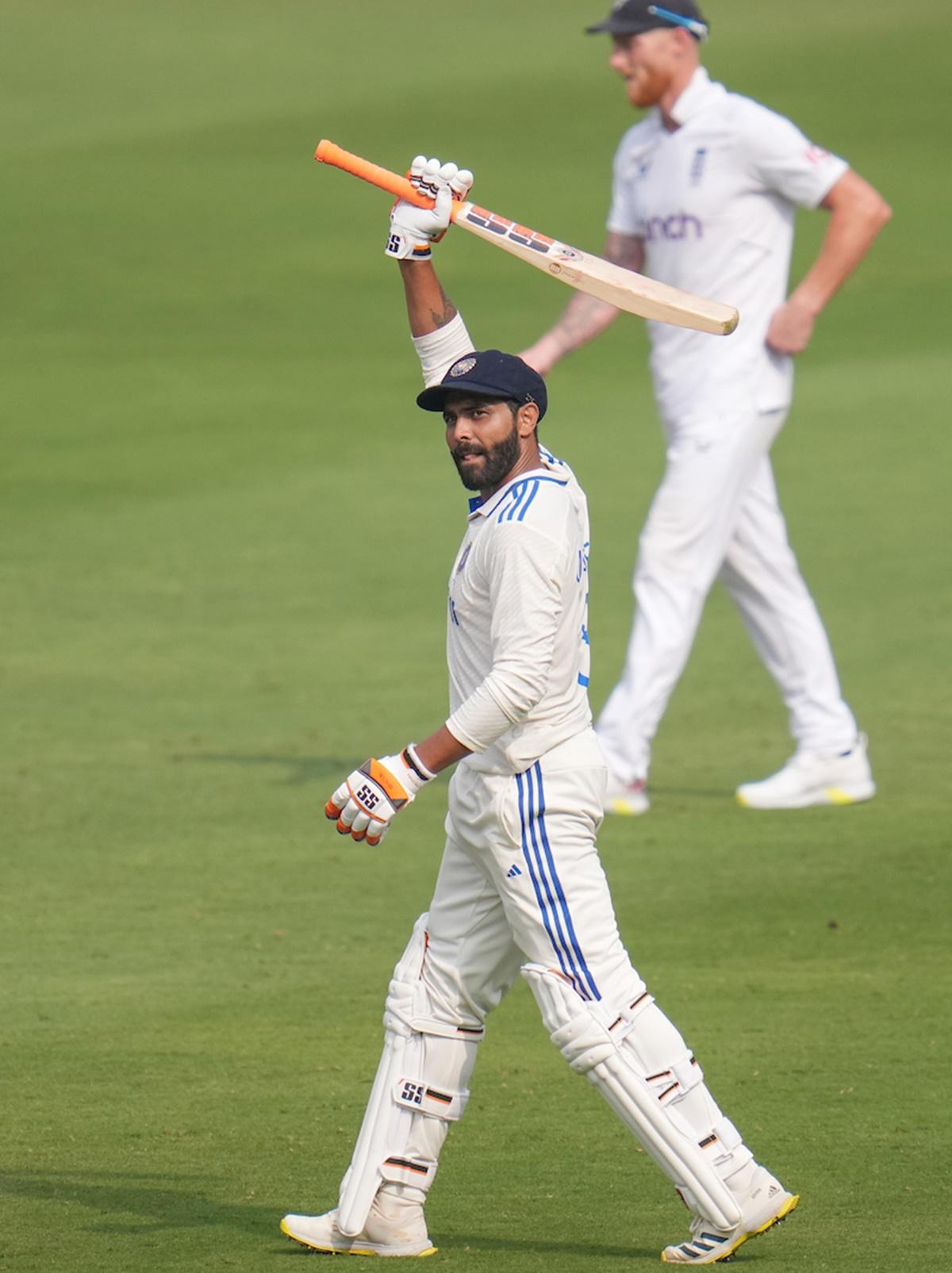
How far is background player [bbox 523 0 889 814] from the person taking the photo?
31.5ft

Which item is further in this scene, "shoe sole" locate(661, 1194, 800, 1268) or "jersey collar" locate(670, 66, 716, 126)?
"jersey collar" locate(670, 66, 716, 126)

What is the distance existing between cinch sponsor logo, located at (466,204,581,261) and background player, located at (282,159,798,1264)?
53 cm

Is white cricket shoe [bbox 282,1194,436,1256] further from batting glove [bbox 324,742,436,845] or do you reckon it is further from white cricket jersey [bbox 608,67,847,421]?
white cricket jersey [bbox 608,67,847,421]

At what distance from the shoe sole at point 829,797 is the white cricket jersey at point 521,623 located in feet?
14.2

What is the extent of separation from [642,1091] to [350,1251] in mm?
798

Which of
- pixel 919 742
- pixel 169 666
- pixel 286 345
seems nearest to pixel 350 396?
pixel 286 345

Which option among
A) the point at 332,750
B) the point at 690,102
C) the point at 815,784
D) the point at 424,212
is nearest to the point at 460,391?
the point at 424,212

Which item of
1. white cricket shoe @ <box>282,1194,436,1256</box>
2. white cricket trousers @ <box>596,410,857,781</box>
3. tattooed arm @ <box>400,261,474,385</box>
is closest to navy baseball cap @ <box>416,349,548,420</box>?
tattooed arm @ <box>400,261,474,385</box>

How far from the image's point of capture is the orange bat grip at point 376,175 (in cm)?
594

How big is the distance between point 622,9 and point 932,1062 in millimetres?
4775

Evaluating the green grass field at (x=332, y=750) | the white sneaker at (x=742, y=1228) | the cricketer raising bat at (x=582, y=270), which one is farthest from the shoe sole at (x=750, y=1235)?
the cricketer raising bat at (x=582, y=270)

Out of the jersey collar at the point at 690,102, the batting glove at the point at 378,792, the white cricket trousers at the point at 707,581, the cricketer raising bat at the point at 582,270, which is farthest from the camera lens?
the jersey collar at the point at 690,102

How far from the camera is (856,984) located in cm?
755

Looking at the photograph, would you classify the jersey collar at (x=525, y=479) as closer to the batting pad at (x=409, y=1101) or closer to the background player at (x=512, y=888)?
the background player at (x=512, y=888)
